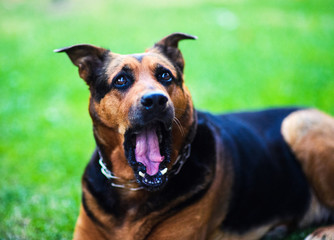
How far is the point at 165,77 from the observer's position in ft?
12.3

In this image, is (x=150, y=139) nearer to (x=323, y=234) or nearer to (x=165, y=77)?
(x=165, y=77)

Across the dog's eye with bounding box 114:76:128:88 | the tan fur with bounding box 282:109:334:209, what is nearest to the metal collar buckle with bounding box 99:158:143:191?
the dog's eye with bounding box 114:76:128:88

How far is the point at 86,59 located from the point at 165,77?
83 centimetres

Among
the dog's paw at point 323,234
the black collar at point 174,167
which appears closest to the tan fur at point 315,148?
the dog's paw at point 323,234

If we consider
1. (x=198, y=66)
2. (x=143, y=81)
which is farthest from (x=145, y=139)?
(x=198, y=66)

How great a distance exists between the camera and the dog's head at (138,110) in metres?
3.35

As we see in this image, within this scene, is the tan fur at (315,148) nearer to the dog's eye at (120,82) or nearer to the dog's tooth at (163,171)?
the dog's tooth at (163,171)

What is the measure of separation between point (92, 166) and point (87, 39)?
1050 centimetres

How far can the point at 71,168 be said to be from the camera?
6281mm

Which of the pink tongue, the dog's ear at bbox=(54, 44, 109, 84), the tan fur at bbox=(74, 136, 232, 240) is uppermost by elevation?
the dog's ear at bbox=(54, 44, 109, 84)

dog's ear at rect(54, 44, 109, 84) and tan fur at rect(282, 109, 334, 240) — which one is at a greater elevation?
dog's ear at rect(54, 44, 109, 84)

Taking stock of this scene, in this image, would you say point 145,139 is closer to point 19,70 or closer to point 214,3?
point 19,70

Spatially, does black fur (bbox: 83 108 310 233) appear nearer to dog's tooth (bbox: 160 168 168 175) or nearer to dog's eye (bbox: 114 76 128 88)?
dog's tooth (bbox: 160 168 168 175)

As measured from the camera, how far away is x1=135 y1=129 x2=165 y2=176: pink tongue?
3.46 metres
